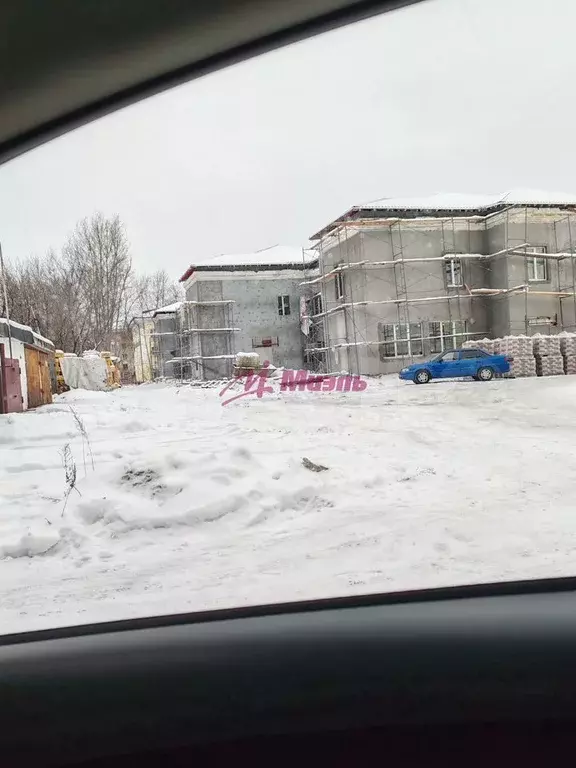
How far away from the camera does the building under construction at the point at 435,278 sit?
3.04 m

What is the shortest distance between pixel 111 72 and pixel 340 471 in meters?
2.47

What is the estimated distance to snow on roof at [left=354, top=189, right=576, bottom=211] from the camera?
8.59 feet

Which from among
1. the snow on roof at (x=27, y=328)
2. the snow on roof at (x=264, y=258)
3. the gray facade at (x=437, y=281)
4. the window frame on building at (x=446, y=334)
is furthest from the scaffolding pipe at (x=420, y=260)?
the snow on roof at (x=27, y=328)

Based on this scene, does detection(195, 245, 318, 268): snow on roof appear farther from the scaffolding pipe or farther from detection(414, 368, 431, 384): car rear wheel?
detection(414, 368, 431, 384): car rear wheel

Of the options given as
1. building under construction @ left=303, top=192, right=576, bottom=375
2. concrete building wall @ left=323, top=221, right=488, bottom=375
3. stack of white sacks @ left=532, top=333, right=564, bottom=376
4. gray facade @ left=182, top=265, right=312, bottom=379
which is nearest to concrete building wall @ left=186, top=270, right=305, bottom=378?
gray facade @ left=182, top=265, right=312, bottom=379

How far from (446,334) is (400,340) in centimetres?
31

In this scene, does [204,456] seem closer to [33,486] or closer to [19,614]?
[33,486]

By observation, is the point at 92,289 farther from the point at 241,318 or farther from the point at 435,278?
the point at 435,278

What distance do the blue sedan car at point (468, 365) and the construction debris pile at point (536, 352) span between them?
0.12 ft

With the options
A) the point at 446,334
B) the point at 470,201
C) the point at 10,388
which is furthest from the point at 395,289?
the point at 10,388

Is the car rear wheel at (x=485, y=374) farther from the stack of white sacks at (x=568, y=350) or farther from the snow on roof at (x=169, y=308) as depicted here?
the snow on roof at (x=169, y=308)

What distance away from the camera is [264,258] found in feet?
9.68

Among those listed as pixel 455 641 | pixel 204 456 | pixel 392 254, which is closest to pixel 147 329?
pixel 204 456

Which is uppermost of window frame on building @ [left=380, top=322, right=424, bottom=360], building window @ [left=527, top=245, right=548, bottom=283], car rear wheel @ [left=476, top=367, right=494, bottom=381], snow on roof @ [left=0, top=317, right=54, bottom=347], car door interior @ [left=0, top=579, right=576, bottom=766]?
building window @ [left=527, top=245, right=548, bottom=283]
